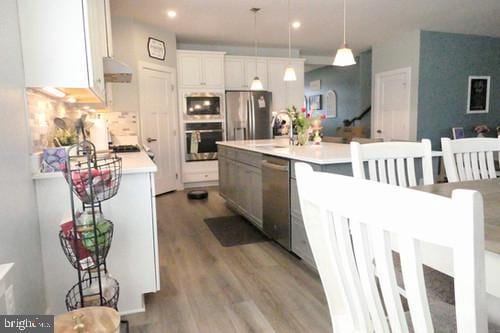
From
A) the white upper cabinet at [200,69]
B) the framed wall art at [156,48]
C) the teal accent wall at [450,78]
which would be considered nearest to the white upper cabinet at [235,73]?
the white upper cabinet at [200,69]

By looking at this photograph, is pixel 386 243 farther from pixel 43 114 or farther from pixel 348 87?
pixel 348 87

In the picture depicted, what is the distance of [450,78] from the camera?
5.89 m

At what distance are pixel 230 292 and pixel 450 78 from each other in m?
5.77

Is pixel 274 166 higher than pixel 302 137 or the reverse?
the reverse

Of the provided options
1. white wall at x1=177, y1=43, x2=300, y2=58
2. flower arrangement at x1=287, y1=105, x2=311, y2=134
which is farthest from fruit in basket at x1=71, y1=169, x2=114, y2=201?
white wall at x1=177, y1=43, x2=300, y2=58

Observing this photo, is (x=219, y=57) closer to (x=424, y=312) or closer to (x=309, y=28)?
(x=309, y=28)

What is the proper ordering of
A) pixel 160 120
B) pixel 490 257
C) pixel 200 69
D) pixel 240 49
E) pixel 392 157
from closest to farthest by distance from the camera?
pixel 490 257
pixel 392 157
pixel 160 120
pixel 200 69
pixel 240 49

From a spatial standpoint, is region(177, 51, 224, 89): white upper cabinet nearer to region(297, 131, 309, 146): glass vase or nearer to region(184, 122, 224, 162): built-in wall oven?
region(184, 122, 224, 162): built-in wall oven

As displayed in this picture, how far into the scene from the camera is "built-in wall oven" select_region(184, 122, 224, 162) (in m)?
5.61

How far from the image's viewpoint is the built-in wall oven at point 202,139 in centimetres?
561

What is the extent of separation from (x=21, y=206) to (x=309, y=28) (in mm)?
4931

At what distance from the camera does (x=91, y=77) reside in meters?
1.78

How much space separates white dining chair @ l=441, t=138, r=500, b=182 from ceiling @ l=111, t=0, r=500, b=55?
9.96 ft

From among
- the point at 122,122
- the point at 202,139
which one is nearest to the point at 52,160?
the point at 122,122
